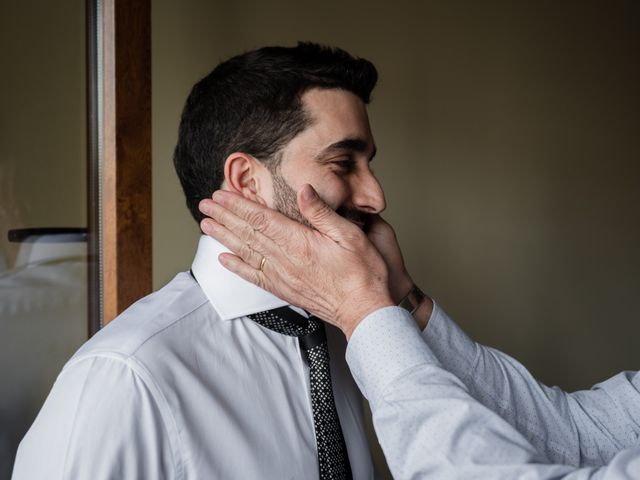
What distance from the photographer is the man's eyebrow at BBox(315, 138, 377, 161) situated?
3.76 feet

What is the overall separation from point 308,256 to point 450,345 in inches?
16.5

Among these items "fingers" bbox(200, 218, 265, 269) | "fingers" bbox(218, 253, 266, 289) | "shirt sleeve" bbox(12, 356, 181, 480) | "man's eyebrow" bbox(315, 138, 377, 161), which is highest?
"man's eyebrow" bbox(315, 138, 377, 161)

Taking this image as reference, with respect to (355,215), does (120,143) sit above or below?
above

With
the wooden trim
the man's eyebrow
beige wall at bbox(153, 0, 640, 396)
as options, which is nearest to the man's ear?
the man's eyebrow

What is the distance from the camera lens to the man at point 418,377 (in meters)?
0.76

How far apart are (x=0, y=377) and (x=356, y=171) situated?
2.92ft

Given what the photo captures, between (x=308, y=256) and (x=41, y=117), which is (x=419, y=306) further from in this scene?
(x=41, y=117)

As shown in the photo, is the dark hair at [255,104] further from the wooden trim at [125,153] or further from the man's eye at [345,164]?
the wooden trim at [125,153]

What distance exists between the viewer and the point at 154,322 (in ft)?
3.17

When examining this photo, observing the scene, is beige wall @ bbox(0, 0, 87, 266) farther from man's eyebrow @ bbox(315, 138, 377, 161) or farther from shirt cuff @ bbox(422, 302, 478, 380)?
shirt cuff @ bbox(422, 302, 478, 380)

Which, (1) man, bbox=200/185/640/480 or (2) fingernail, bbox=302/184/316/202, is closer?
(1) man, bbox=200/185/640/480

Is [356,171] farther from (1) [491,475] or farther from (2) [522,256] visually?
(2) [522,256]

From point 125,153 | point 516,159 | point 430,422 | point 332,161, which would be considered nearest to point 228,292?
point 332,161

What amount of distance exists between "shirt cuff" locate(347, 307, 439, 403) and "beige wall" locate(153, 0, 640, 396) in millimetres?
1795
